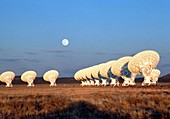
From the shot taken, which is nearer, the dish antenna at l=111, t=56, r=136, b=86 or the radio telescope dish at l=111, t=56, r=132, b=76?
the dish antenna at l=111, t=56, r=136, b=86

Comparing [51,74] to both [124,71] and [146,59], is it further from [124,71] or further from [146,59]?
[146,59]

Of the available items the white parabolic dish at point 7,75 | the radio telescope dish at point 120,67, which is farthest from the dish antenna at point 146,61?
the white parabolic dish at point 7,75

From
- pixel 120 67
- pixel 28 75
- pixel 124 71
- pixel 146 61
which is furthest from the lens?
pixel 28 75

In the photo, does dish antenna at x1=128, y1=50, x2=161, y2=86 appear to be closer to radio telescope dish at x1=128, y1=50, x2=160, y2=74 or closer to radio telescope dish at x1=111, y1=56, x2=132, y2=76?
radio telescope dish at x1=128, y1=50, x2=160, y2=74

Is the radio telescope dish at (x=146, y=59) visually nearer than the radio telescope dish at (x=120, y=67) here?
Yes

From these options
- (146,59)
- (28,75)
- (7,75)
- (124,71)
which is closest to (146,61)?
(146,59)

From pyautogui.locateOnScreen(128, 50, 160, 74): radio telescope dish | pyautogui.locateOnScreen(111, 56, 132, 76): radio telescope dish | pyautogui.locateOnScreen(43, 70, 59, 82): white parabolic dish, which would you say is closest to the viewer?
pyautogui.locateOnScreen(128, 50, 160, 74): radio telescope dish

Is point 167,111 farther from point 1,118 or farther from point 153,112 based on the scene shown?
point 1,118

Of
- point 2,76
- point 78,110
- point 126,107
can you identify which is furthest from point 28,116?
point 2,76

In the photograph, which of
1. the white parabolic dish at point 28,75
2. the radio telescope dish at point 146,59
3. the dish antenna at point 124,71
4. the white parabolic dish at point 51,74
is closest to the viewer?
the radio telescope dish at point 146,59

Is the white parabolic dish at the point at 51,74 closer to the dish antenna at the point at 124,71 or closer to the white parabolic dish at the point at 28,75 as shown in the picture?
the white parabolic dish at the point at 28,75

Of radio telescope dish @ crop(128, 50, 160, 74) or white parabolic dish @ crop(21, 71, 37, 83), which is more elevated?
white parabolic dish @ crop(21, 71, 37, 83)

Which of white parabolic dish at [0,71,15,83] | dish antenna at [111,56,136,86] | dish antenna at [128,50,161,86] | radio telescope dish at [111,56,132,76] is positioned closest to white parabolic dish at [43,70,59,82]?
white parabolic dish at [0,71,15,83]

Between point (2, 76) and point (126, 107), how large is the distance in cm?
11494
